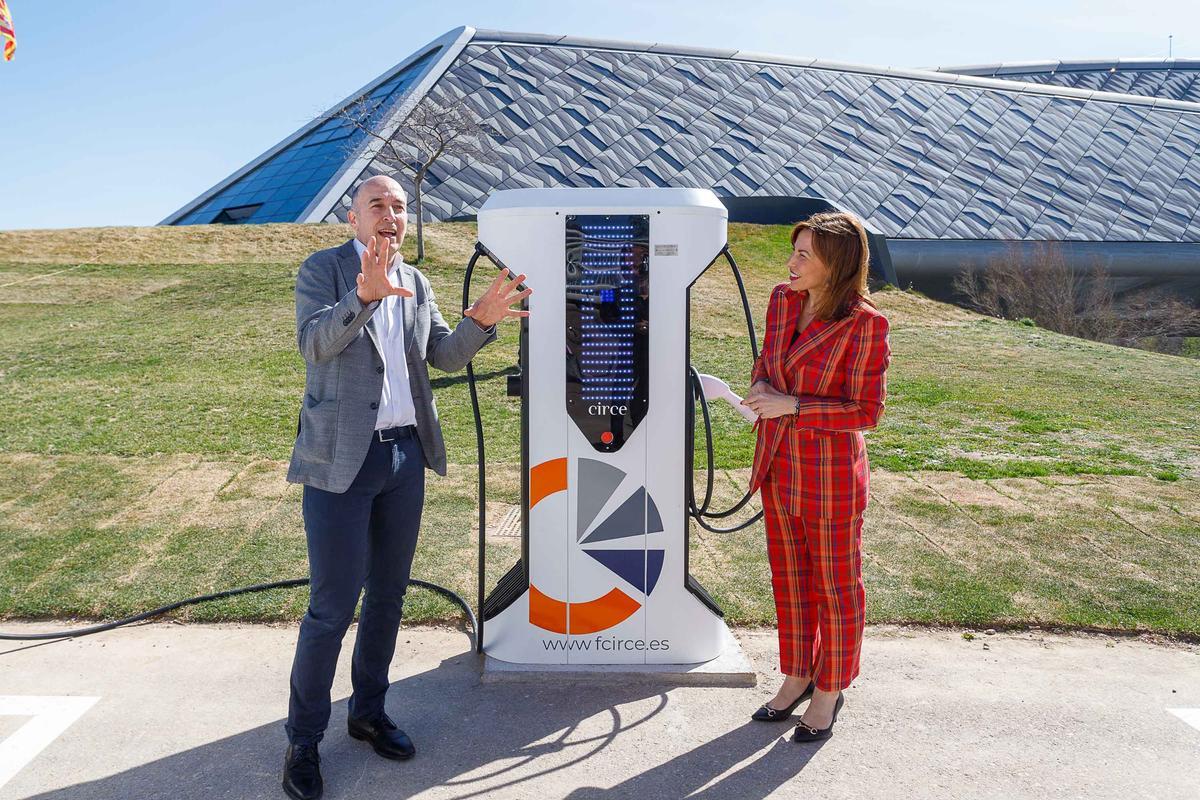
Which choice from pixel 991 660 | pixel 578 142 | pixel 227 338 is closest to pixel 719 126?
pixel 578 142

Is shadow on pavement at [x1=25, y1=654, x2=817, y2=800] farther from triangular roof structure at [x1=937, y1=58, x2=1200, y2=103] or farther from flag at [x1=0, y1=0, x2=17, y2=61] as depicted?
triangular roof structure at [x1=937, y1=58, x2=1200, y2=103]

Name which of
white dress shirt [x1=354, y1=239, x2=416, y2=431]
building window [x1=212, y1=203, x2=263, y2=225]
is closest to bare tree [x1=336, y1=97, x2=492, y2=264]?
building window [x1=212, y1=203, x2=263, y2=225]

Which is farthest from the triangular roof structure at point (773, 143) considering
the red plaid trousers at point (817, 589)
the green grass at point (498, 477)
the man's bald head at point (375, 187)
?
the red plaid trousers at point (817, 589)

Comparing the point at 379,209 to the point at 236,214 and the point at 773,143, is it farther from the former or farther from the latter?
the point at 773,143

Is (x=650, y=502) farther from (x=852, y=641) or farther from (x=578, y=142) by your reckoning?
(x=578, y=142)

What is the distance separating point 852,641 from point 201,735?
2152 millimetres

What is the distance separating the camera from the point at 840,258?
9.59 feet

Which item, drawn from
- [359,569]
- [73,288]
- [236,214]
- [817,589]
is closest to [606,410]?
[817,589]

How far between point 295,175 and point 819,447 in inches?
1071

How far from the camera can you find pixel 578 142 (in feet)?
93.1

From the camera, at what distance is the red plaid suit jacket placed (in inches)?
115

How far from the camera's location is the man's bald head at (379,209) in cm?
276

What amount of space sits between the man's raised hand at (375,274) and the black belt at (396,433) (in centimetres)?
44

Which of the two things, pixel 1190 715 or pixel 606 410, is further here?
pixel 606 410
